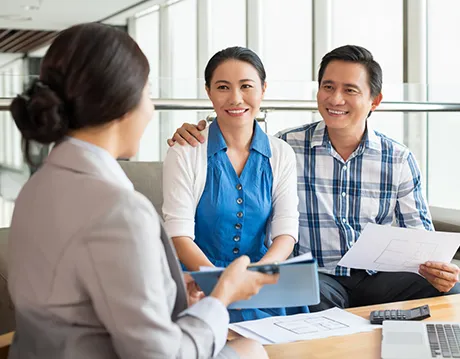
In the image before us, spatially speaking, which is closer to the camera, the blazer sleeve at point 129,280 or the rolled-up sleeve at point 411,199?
the blazer sleeve at point 129,280

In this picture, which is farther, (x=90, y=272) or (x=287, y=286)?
(x=287, y=286)

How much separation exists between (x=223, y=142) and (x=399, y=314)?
0.77m

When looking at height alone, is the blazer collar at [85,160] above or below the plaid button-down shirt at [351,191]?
above

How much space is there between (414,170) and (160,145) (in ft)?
4.60

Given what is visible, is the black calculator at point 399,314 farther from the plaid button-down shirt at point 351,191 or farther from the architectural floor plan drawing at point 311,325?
the plaid button-down shirt at point 351,191

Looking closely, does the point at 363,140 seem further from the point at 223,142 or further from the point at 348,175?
the point at 223,142

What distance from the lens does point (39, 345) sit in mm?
1099

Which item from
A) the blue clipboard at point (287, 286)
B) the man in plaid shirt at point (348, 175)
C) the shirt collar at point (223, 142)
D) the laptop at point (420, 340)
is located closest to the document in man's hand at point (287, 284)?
the blue clipboard at point (287, 286)

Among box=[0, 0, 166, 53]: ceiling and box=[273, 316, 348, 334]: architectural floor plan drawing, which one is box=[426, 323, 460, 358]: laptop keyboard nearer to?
box=[273, 316, 348, 334]: architectural floor plan drawing

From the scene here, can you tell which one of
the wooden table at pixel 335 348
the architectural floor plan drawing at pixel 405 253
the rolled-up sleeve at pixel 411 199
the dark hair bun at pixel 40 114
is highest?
the dark hair bun at pixel 40 114

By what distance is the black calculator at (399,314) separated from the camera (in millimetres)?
1656

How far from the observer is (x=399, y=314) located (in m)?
1.68

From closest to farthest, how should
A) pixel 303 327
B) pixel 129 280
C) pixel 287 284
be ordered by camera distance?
pixel 129 280, pixel 287 284, pixel 303 327

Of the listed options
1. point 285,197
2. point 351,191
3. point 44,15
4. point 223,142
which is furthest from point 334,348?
point 44,15
